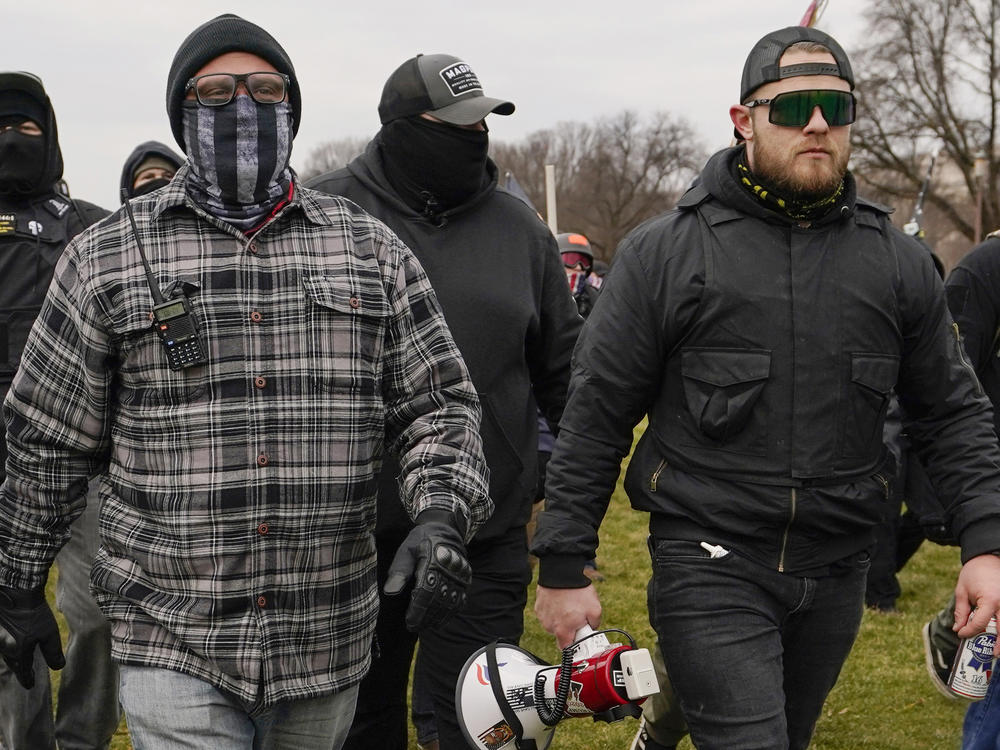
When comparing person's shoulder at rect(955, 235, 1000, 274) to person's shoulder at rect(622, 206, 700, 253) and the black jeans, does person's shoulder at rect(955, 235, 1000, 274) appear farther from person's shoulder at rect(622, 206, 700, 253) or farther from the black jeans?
the black jeans

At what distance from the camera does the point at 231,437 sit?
2615 millimetres

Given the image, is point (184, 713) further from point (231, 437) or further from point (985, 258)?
point (985, 258)

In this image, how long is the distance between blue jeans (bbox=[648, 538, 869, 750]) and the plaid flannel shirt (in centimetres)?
69

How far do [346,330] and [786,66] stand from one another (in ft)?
4.64

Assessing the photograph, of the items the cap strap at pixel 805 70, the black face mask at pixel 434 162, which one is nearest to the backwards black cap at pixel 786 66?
the cap strap at pixel 805 70

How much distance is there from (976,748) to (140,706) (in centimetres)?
259

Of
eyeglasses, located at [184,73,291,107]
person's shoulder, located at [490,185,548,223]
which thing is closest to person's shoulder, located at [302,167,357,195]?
person's shoulder, located at [490,185,548,223]

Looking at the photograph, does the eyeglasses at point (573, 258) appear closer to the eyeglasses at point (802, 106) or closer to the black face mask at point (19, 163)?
the black face mask at point (19, 163)

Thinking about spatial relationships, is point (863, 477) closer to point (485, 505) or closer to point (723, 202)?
point (723, 202)

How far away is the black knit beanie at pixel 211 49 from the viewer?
2.77 m

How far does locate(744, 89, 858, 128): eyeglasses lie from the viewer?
3.27m

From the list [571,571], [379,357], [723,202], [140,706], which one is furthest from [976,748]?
[140,706]

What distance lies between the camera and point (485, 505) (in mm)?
2830

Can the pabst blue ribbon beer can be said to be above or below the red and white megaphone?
below
